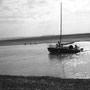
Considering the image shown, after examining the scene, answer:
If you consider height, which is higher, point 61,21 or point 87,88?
point 61,21

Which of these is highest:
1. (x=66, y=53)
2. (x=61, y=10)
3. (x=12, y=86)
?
(x=61, y=10)

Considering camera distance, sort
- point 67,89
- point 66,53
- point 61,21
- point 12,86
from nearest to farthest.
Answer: point 67,89 < point 12,86 < point 66,53 < point 61,21

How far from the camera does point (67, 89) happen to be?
37.7 ft

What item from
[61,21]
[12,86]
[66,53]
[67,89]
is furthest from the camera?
[61,21]

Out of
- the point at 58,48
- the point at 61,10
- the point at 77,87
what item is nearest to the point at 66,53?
the point at 58,48

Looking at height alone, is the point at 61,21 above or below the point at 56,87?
above

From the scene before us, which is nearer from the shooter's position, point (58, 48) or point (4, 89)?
point (4, 89)

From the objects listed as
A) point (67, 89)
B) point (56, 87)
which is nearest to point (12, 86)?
point (56, 87)

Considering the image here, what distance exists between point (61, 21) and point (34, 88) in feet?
144

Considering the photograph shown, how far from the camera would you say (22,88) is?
1195 cm

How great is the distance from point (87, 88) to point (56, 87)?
219cm

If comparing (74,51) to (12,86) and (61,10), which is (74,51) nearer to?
(61,10)

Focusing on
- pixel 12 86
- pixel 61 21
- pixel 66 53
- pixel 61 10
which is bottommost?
pixel 66 53

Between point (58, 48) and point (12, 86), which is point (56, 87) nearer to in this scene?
point (12, 86)
